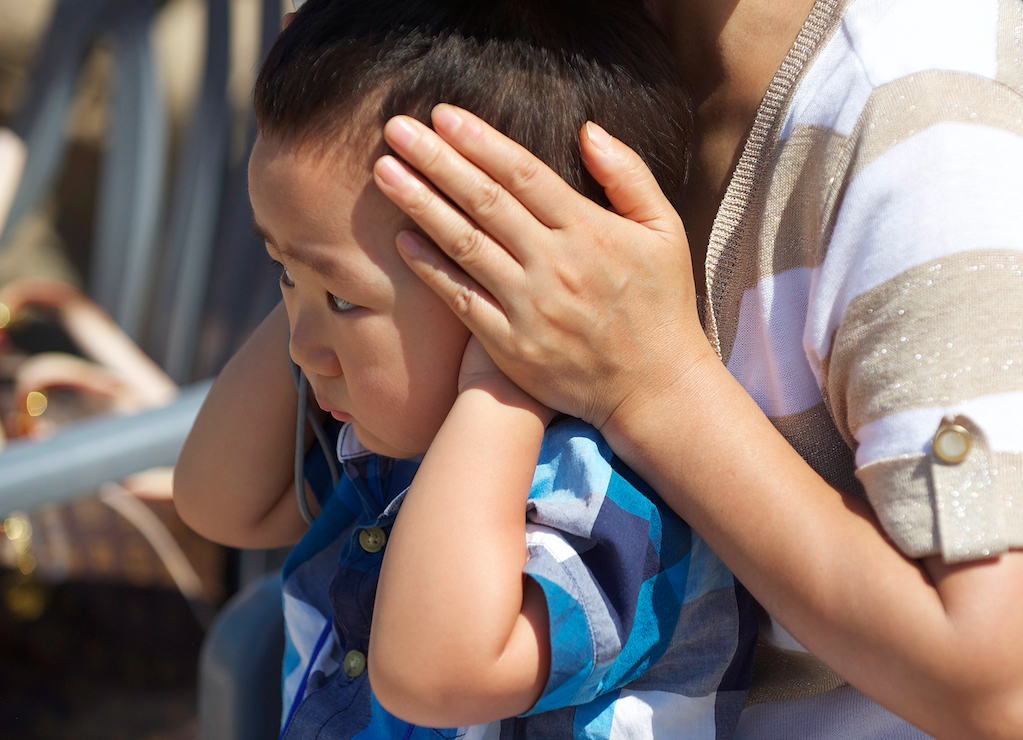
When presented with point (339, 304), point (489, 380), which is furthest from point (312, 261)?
point (489, 380)

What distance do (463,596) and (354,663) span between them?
207mm

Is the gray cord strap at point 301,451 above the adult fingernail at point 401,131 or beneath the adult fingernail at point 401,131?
beneath

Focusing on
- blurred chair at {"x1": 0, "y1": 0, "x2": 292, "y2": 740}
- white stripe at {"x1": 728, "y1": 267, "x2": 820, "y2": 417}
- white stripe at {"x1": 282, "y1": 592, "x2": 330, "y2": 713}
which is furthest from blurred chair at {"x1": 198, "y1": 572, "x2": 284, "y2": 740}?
blurred chair at {"x1": 0, "y1": 0, "x2": 292, "y2": 740}

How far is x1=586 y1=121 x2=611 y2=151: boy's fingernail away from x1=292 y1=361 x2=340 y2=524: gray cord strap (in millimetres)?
319

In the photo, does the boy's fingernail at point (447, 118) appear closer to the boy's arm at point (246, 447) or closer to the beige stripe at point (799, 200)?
the beige stripe at point (799, 200)

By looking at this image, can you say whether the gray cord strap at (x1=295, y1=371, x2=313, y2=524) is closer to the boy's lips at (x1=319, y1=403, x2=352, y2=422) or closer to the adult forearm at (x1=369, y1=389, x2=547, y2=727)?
the boy's lips at (x1=319, y1=403, x2=352, y2=422)

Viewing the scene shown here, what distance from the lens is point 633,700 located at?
24.3 inches

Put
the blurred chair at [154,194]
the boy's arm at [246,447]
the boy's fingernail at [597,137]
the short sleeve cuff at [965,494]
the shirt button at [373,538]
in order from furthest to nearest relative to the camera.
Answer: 1. the blurred chair at [154,194]
2. the boy's arm at [246,447]
3. the shirt button at [373,538]
4. the boy's fingernail at [597,137]
5. the short sleeve cuff at [965,494]

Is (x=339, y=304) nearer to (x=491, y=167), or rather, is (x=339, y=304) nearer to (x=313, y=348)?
(x=313, y=348)

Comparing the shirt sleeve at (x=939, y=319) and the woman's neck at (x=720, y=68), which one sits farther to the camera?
the woman's neck at (x=720, y=68)

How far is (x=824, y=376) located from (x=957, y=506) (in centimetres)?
11

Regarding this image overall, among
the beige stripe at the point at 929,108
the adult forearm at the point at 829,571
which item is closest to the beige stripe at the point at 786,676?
the adult forearm at the point at 829,571

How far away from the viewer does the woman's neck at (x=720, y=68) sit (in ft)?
2.07

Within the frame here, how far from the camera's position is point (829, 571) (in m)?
0.53
